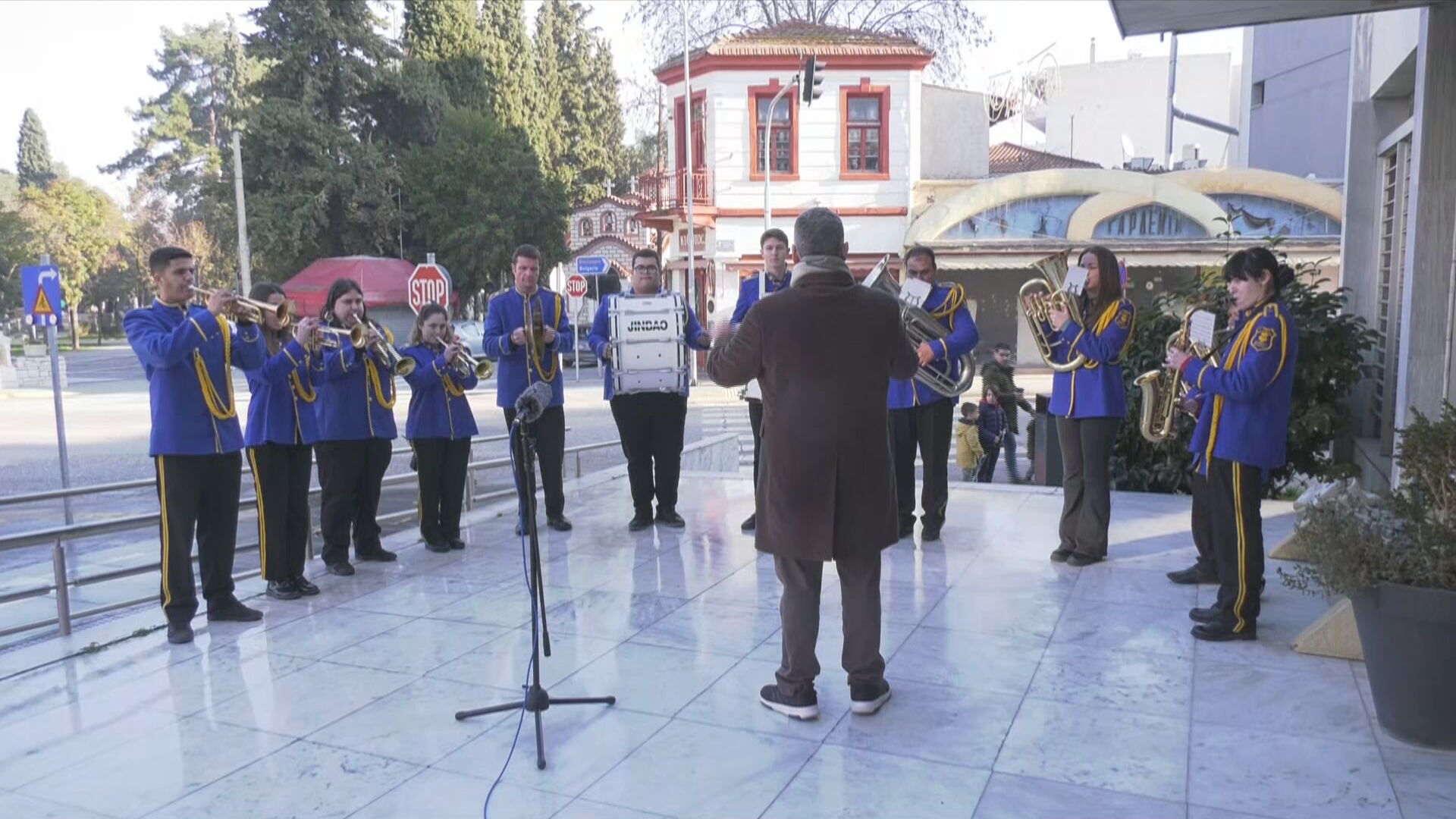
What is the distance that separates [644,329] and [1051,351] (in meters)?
2.87

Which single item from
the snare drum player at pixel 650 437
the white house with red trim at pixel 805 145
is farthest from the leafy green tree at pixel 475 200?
the snare drum player at pixel 650 437

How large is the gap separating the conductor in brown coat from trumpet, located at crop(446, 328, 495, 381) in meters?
3.53

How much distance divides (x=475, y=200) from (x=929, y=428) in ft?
109

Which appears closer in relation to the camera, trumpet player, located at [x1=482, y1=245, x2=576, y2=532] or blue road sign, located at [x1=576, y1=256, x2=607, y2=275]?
trumpet player, located at [x1=482, y1=245, x2=576, y2=532]

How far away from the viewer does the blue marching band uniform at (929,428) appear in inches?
286

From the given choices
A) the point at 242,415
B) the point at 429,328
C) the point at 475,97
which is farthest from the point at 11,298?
the point at 429,328

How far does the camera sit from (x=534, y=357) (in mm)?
7785

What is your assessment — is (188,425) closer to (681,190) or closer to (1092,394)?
(1092,394)

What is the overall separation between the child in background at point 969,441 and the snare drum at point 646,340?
4.49 meters

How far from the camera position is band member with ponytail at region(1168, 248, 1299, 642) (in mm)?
4934

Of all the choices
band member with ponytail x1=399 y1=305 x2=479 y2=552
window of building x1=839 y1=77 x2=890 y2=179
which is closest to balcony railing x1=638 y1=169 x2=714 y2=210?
window of building x1=839 y1=77 x2=890 y2=179

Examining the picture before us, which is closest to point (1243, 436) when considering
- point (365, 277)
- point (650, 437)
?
point (650, 437)

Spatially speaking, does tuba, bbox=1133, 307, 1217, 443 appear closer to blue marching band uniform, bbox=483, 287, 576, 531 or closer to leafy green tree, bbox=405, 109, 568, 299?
blue marching band uniform, bbox=483, 287, 576, 531

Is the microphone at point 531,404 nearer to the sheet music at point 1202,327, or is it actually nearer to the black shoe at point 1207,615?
the sheet music at point 1202,327
